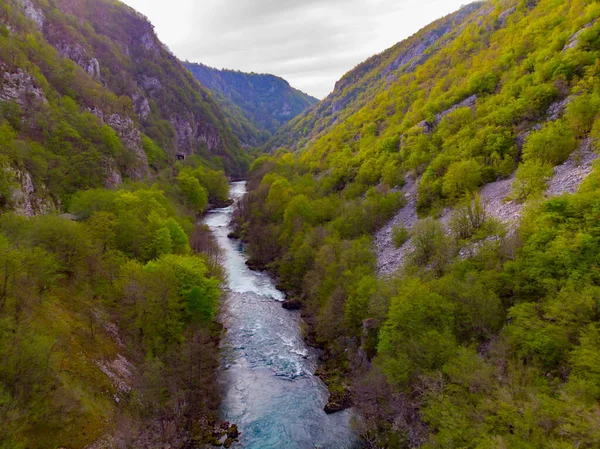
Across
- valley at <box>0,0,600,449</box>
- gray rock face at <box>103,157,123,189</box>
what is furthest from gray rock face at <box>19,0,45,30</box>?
gray rock face at <box>103,157,123,189</box>

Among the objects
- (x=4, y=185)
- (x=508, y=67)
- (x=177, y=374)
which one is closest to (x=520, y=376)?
(x=177, y=374)

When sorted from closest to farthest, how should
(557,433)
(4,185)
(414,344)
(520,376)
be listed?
(557,433) < (520,376) < (414,344) < (4,185)

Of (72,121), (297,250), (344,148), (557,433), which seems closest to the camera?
(557,433)

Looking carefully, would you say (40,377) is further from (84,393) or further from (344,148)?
(344,148)

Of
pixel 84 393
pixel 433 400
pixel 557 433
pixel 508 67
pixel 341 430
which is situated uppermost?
pixel 508 67

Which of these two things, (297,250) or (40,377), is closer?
(40,377)

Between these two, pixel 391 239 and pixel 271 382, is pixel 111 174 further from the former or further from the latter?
pixel 391 239

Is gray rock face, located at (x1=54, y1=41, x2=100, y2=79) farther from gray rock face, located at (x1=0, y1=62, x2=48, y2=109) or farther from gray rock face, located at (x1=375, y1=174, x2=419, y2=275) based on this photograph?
gray rock face, located at (x1=375, y1=174, x2=419, y2=275)
